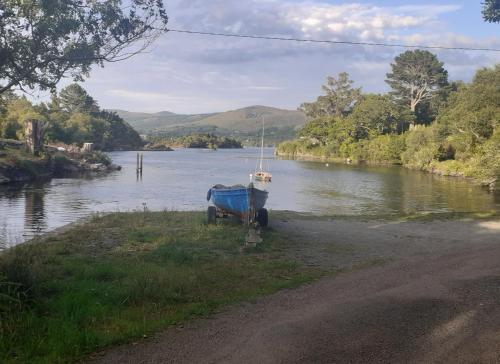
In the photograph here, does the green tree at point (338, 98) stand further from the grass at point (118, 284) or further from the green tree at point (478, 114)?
the grass at point (118, 284)

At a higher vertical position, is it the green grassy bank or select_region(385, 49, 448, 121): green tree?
select_region(385, 49, 448, 121): green tree

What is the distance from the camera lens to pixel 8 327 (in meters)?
6.97

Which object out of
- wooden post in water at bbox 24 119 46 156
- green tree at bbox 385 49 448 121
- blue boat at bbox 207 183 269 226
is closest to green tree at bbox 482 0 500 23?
blue boat at bbox 207 183 269 226

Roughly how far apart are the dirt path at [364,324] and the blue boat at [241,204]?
6496mm

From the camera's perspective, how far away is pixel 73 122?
4761 inches

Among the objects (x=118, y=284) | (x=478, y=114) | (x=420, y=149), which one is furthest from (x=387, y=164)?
(x=118, y=284)

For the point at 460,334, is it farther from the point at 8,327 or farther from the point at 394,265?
the point at 8,327

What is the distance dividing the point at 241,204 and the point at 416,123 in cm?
9818

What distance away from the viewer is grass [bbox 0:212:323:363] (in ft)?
22.7

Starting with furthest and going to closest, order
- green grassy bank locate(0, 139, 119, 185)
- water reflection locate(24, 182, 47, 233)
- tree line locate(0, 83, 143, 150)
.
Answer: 1. tree line locate(0, 83, 143, 150)
2. green grassy bank locate(0, 139, 119, 185)
3. water reflection locate(24, 182, 47, 233)

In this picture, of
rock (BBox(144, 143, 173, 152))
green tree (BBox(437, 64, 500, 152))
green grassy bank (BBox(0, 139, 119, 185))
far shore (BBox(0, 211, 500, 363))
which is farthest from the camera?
rock (BBox(144, 143, 173, 152))

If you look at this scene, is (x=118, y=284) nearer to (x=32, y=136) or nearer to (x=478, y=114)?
(x=478, y=114)

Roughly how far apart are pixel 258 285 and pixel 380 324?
326cm

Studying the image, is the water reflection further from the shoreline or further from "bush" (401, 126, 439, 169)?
"bush" (401, 126, 439, 169)
